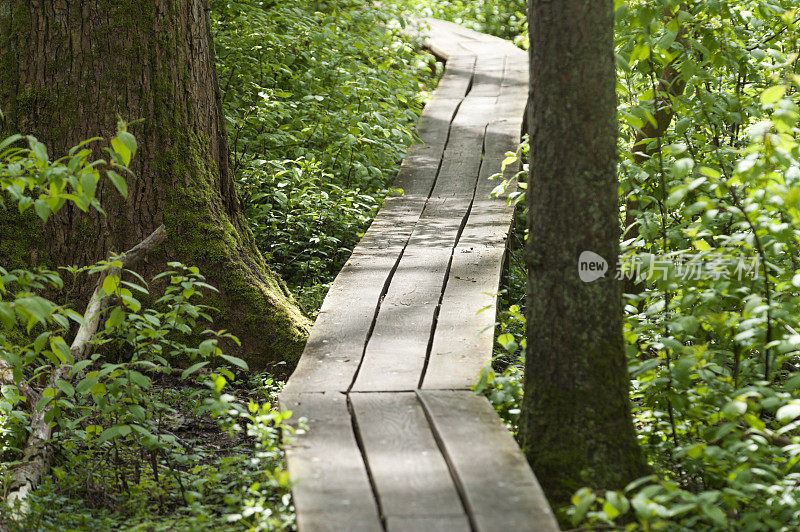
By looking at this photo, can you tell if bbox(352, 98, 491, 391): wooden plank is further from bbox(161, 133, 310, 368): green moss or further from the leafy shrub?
bbox(161, 133, 310, 368): green moss

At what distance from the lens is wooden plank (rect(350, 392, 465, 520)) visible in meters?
2.79

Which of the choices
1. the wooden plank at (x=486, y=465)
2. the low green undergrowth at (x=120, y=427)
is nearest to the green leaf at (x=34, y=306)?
the low green undergrowth at (x=120, y=427)

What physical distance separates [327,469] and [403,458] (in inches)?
12.5

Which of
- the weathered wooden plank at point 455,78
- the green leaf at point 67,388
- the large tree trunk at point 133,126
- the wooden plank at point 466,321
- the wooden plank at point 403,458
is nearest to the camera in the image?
the wooden plank at point 403,458

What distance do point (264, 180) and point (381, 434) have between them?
4.07m

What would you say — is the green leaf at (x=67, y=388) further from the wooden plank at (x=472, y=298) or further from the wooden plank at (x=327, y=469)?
the wooden plank at (x=472, y=298)

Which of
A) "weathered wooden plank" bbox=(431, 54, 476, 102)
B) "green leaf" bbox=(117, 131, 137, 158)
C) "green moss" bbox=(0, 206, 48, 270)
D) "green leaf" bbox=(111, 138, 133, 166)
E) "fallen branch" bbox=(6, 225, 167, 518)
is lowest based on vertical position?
"fallen branch" bbox=(6, 225, 167, 518)

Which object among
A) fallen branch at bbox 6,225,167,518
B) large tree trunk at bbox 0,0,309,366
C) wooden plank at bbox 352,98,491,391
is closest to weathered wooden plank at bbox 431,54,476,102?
wooden plank at bbox 352,98,491,391

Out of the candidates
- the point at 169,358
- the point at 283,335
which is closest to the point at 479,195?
the point at 283,335

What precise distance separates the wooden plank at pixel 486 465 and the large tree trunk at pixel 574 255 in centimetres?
22

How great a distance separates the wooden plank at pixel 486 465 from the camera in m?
2.69

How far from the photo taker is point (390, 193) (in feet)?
24.3

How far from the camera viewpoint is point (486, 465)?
303 cm

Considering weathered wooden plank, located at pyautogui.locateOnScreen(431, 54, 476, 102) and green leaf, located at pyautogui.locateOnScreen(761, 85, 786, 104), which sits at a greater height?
green leaf, located at pyautogui.locateOnScreen(761, 85, 786, 104)
